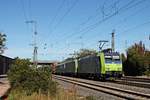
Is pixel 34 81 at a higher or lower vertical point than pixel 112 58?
lower

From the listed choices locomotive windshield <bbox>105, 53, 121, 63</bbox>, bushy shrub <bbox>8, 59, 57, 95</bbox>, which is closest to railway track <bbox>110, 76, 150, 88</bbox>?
locomotive windshield <bbox>105, 53, 121, 63</bbox>

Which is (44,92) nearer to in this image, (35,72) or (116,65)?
(35,72)

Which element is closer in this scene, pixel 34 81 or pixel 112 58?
pixel 34 81

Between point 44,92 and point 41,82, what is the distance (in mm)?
1160

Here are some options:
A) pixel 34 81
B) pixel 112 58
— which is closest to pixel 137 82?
pixel 112 58

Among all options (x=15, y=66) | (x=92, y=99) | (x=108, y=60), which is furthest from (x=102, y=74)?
(x=92, y=99)

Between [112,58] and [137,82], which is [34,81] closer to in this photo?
[137,82]

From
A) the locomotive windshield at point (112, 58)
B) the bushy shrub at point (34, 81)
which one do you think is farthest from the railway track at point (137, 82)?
the bushy shrub at point (34, 81)

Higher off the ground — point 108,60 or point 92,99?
point 108,60

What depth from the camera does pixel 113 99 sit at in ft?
72.3

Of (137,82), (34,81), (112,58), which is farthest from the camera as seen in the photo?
(112,58)

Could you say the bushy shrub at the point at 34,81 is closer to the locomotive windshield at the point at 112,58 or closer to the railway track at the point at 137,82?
the railway track at the point at 137,82

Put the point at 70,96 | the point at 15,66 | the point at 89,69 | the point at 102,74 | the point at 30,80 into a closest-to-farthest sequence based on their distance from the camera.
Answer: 1. the point at 70,96
2. the point at 30,80
3. the point at 15,66
4. the point at 102,74
5. the point at 89,69

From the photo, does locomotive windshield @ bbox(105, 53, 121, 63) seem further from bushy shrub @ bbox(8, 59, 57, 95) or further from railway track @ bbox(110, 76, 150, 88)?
bushy shrub @ bbox(8, 59, 57, 95)
